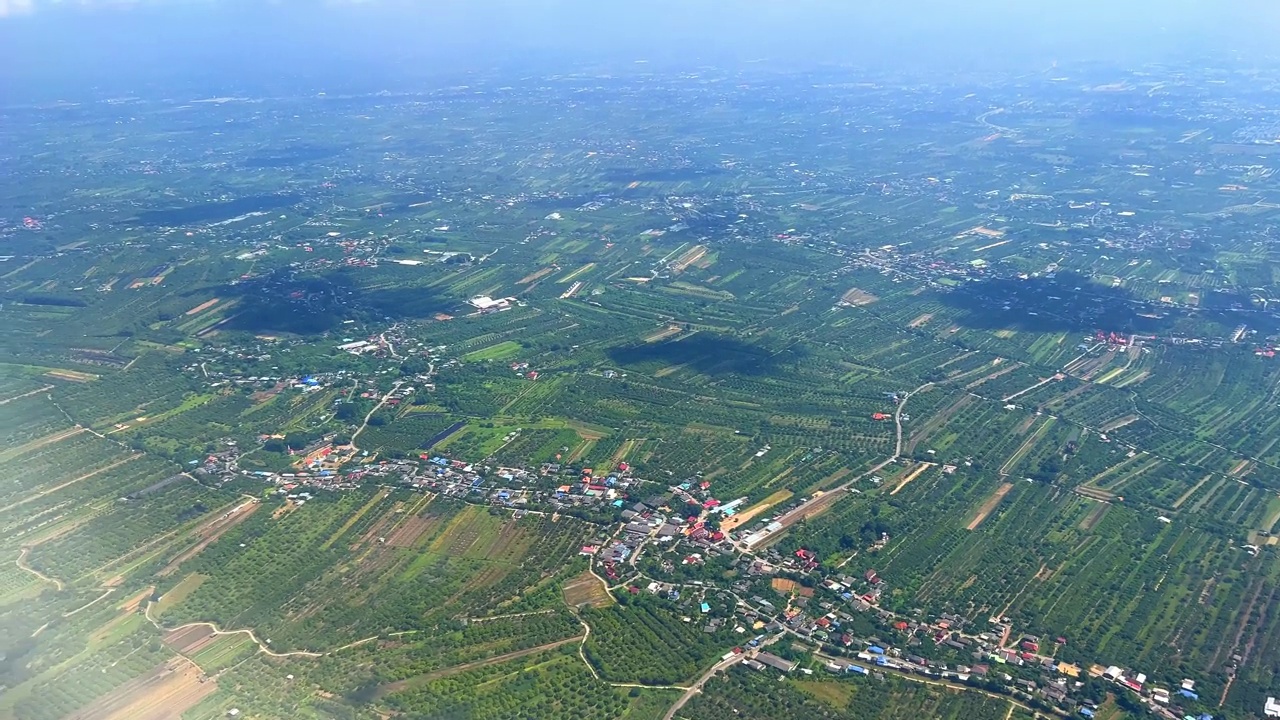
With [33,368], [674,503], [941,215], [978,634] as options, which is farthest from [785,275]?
[33,368]

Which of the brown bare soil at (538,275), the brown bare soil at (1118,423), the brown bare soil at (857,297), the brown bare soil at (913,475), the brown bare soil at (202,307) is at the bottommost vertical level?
the brown bare soil at (202,307)

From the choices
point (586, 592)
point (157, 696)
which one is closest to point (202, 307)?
point (157, 696)

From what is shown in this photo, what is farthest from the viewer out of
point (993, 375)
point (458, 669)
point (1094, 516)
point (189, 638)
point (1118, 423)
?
point (993, 375)

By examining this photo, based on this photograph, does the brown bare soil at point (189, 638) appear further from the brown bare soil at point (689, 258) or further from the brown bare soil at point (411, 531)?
the brown bare soil at point (689, 258)

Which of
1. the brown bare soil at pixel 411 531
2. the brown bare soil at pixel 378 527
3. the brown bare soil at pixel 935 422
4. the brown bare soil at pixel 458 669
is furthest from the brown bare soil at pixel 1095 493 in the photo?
the brown bare soil at pixel 378 527

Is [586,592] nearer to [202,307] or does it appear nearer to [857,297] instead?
[857,297]

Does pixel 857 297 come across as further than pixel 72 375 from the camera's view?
Yes

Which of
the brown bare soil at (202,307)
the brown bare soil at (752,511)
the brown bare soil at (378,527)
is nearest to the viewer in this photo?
the brown bare soil at (378,527)

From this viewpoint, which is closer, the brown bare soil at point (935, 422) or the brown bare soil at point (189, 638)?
the brown bare soil at point (189, 638)

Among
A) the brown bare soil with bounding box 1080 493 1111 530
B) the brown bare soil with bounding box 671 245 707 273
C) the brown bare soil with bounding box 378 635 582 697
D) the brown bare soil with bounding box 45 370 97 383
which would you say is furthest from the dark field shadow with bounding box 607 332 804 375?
the brown bare soil with bounding box 45 370 97 383
